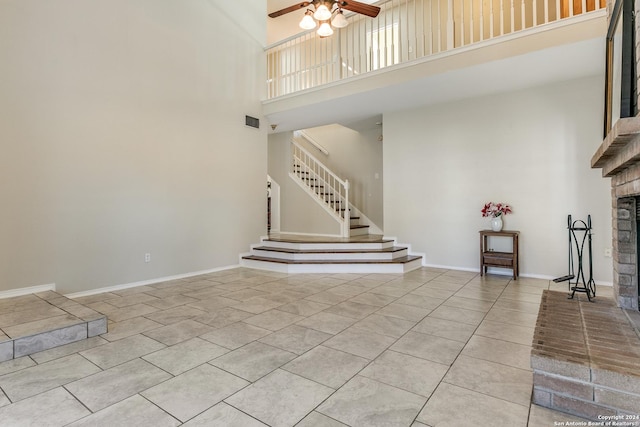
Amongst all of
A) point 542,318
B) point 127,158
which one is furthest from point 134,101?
point 542,318

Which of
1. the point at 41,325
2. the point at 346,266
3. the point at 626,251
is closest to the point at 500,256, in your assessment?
the point at 626,251

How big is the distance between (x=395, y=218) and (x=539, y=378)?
426 cm

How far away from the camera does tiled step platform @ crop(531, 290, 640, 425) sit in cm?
148

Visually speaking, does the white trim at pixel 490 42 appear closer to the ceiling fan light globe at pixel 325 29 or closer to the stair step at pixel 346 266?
the ceiling fan light globe at pixel 325 29

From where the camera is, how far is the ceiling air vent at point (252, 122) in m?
5.69

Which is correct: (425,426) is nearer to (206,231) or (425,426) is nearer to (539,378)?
(539,378)

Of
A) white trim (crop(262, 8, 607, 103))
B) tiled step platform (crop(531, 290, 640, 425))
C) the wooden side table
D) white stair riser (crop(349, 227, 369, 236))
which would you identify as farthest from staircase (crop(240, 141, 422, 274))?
tiled step platform (crop(531, 290, 640, 425))

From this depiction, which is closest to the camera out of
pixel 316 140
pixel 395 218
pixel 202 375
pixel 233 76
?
pixel 202 375

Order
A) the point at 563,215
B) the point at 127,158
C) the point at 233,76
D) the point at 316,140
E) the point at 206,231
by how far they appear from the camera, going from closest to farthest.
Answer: the point at 127,158
the point at 563,215
the point at 206,231
the point at 233,76
the point at 316,140

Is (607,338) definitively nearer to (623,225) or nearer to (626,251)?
(626,251)

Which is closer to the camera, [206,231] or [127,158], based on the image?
[127,158]

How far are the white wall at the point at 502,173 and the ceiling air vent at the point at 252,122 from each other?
91.8 inches

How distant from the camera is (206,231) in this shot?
5.08 meters

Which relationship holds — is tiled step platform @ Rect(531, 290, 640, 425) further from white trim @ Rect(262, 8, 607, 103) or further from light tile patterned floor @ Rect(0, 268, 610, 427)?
white trim @ Rect(262, 8, 607, 103)
